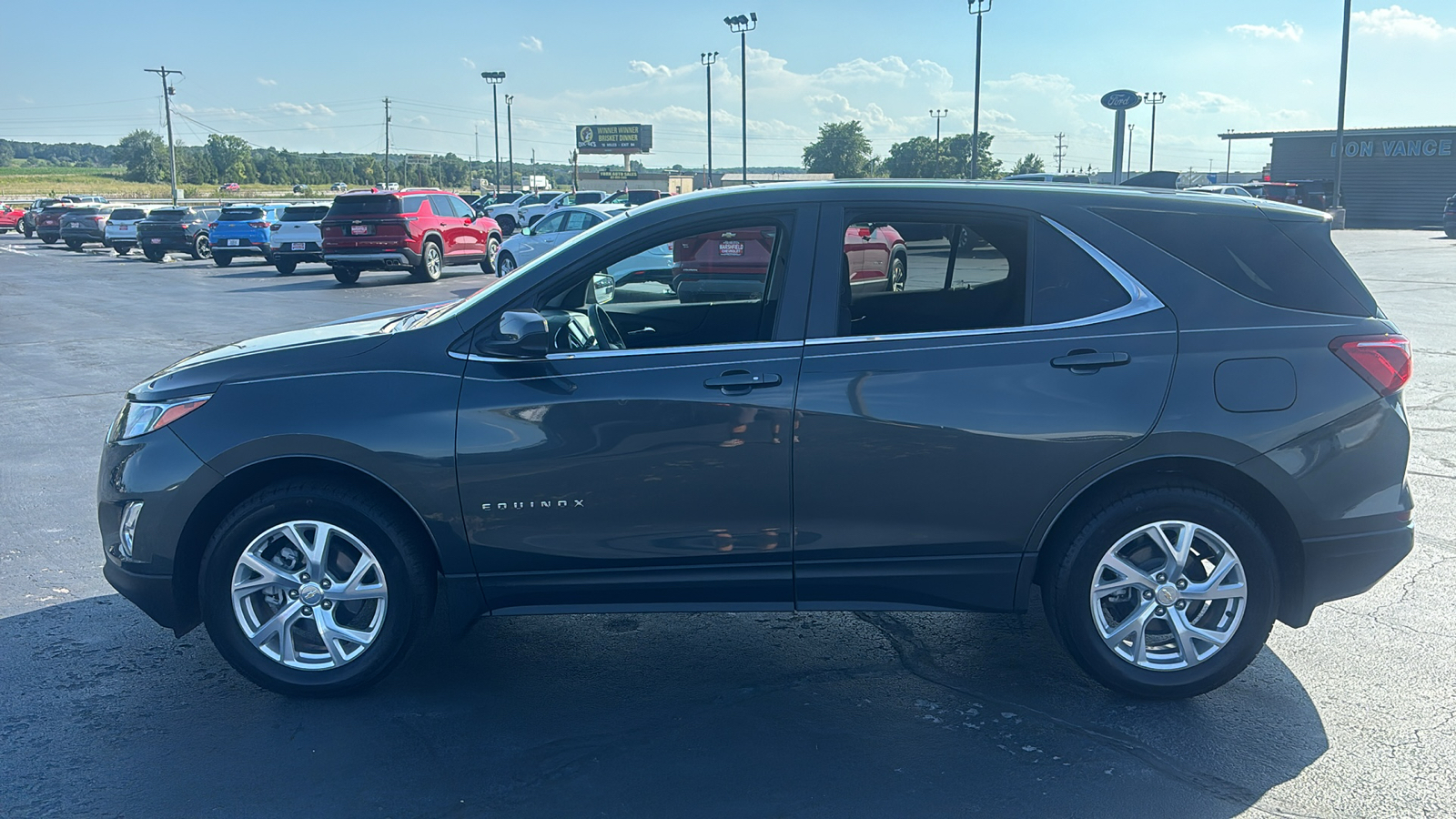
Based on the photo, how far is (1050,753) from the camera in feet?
11.7

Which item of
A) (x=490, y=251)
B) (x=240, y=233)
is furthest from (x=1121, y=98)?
(x=240, y=233)

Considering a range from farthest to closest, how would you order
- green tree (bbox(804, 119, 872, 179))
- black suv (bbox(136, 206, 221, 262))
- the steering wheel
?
green tree (bbox(804, 119, 872, 179)) < black suv (bbox(136, 206, 221, 262)) < the steering wheel

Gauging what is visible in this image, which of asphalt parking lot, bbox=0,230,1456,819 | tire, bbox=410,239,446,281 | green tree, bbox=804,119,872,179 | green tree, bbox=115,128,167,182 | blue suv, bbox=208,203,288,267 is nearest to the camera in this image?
asphalt parking lot, bbox=0,230,1456,819

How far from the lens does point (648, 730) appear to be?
3.75 m

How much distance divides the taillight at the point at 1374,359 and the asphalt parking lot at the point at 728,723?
1.12 metres

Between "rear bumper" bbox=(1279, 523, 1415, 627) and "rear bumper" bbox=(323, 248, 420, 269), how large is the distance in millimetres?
21120

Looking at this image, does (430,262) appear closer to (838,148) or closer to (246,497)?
(246,497)

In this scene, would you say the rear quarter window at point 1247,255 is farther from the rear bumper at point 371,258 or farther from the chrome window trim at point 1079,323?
the rear bumper at point 371,258

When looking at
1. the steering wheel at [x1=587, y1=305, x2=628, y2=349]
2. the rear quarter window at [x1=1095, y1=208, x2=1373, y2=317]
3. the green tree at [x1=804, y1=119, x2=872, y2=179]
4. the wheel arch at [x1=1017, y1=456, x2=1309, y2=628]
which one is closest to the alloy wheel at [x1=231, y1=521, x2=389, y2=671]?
the steering wheel at [x1=587, y1=305, x2=628, y2=349]

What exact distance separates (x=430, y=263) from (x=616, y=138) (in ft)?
316

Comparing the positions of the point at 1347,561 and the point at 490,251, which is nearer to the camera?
the point at 1347,561

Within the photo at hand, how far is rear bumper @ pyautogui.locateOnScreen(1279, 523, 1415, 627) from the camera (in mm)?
3861

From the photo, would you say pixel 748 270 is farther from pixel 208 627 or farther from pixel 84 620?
pixel 84 620

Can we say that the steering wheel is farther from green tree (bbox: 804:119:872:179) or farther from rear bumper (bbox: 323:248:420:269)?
green tree (bbox: 804:119:872:179)
